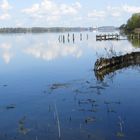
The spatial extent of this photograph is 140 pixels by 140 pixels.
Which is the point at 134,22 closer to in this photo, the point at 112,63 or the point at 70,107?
the point at 112,63

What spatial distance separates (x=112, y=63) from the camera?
159 ft

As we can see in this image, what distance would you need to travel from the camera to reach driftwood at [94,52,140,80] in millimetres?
43388

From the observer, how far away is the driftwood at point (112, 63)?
43388mm

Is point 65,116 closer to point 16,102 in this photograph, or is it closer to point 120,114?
point 120,114

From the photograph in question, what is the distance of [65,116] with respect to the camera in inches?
951

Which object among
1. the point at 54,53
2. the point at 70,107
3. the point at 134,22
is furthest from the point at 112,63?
the point at 134,22

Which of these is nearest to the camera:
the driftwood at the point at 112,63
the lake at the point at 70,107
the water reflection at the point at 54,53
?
the lake at the point at 70,107

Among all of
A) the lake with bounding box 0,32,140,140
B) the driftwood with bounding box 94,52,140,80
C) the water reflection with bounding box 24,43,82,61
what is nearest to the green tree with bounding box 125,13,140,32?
the water reflection with bounding box 24,43,82,61

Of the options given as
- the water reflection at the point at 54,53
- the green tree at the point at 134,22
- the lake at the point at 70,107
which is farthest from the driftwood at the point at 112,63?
the green tree at the point at 134,22

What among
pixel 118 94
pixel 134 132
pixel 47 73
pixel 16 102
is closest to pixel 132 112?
pixel 134 132

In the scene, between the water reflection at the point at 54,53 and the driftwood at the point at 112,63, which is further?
the water reflection at the point at 54,53

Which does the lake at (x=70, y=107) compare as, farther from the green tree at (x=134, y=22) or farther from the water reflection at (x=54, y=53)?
the green tree at (x=134, y=22)

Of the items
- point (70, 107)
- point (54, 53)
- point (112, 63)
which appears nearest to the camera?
point (70, 107)

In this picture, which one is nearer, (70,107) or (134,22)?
(70,107)
